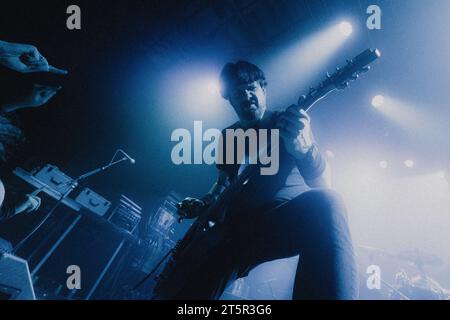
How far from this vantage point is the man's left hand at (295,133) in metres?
1.41

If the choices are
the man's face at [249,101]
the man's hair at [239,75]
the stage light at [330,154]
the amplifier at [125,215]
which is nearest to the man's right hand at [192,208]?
the man's face at [249,101]

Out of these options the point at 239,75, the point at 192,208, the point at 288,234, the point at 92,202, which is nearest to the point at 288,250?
the point at 288,234

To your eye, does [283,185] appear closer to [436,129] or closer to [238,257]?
[238,257]

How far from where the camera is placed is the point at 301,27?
22.3 feet

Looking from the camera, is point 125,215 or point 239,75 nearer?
point 239,75

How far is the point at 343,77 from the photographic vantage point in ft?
6.30

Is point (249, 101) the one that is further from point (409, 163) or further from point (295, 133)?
point (409, 163)

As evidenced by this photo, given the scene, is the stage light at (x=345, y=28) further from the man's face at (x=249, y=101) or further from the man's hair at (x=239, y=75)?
the man's face at (x=249, y=101)

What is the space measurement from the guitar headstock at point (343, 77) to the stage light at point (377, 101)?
7726 mm

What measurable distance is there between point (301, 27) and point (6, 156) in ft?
23.0

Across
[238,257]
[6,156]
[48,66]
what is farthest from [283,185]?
[48,66]

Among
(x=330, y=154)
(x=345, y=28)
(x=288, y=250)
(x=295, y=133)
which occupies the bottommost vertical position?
(x=288, y=250)

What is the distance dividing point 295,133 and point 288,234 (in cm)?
53

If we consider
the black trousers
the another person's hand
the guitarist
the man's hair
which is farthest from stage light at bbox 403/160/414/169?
the another person's hand
